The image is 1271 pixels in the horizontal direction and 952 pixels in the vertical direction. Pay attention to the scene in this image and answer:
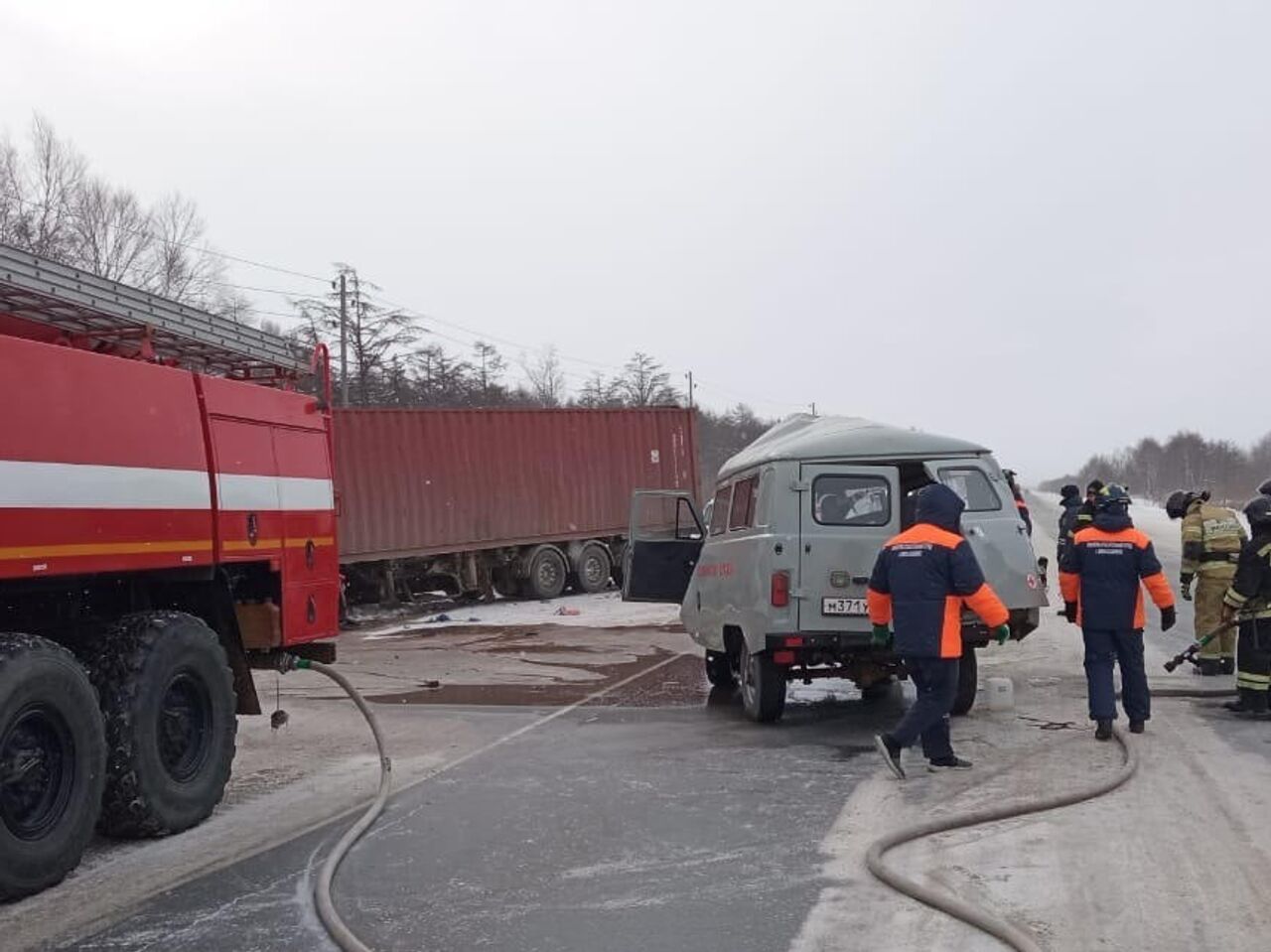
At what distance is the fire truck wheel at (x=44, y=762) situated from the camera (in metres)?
4.78

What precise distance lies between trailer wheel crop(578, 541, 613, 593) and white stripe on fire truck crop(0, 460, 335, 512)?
1495 centimetres

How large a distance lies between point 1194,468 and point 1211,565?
10279 cm

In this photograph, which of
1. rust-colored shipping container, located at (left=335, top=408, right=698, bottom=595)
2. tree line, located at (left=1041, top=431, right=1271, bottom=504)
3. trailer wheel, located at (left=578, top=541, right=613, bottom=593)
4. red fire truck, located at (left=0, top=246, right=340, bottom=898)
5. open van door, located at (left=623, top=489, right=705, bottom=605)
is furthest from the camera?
tree line, located at (left=1041, top=431, right=1271, bottom=504)

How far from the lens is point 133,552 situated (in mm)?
5469

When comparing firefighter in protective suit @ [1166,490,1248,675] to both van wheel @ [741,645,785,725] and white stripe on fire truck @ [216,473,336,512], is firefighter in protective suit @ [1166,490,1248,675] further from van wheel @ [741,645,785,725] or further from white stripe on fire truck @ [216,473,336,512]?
white stripe on fire truck @ [216,473,336,512]

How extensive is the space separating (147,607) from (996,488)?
5.83 meters

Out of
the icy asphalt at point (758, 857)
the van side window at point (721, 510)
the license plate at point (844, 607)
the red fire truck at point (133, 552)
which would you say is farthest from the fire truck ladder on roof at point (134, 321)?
the license plate at point (844, 607)

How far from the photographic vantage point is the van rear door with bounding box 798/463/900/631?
787 centimetres

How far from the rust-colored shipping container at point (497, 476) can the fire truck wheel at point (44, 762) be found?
1313cm

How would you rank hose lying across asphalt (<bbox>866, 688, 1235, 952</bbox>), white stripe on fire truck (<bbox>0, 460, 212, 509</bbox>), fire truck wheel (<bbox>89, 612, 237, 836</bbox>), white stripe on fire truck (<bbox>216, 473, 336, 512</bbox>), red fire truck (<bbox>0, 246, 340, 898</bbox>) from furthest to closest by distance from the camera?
1. white stripe on fire truck (<bbox>216, 473, 336, 512</bbox>)
2. fire truck wheel (<bbox>89, 612, 237, 836</bbox>)
3. red fire truck (<bbox>0, 246, 340, 898</bbox>)
4. white stripe on fire truck (<bbox>0, 460, 212, 509</bbox>)
5. hose lying across asphalt (<bbox>866, 688, 1235, 952</bbox>)

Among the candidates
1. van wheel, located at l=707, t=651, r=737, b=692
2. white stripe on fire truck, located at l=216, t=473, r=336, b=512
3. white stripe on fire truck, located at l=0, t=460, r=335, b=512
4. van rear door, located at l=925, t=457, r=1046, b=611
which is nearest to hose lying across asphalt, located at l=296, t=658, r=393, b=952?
white stripe on fire truck, located at l=216, t=473, r=336, b=512

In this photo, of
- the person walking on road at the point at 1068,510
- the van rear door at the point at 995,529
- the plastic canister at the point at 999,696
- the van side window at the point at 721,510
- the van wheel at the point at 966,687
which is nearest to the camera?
the van rear door at the point at 995,529

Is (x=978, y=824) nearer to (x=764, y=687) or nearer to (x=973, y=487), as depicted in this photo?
(x=764, y=687)

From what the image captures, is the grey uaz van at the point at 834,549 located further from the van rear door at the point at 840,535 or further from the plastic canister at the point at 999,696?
the plastic canister at the point at 999,696
